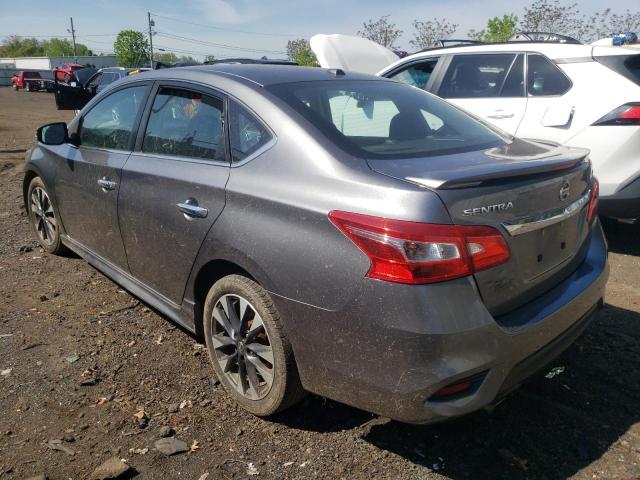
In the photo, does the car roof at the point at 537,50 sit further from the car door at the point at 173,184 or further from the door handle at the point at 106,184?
the door handle at the point at 106,184

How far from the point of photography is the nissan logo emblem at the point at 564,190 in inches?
93.1

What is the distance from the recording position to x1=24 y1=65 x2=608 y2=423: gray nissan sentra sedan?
2.01 m

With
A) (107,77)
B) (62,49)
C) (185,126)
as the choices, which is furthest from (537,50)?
(62,49)

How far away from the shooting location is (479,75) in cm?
576

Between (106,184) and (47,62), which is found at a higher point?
(47,62)

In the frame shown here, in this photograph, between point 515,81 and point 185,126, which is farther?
point 515,81

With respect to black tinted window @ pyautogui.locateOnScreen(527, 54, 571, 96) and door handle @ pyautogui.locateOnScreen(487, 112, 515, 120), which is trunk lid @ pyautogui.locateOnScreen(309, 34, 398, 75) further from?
black tinted window @ pyautogui.locateOnScreen(527, 54, 571, 96)

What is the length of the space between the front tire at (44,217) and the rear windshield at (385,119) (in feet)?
9.09

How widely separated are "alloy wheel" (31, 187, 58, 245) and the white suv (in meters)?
4.05

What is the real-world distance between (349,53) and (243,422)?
20.3ft

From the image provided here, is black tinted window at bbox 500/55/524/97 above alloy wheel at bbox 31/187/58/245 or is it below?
above

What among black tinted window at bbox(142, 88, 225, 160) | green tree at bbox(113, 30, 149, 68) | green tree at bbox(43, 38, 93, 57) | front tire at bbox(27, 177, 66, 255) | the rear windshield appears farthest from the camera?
Answer: green tree at bbox(43, 38, 93, 57)

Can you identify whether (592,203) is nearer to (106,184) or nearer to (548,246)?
(548,246)

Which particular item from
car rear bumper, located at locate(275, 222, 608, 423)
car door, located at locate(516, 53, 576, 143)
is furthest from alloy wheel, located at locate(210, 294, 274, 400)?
car door, located at locate(516, 53, 576, 143)
